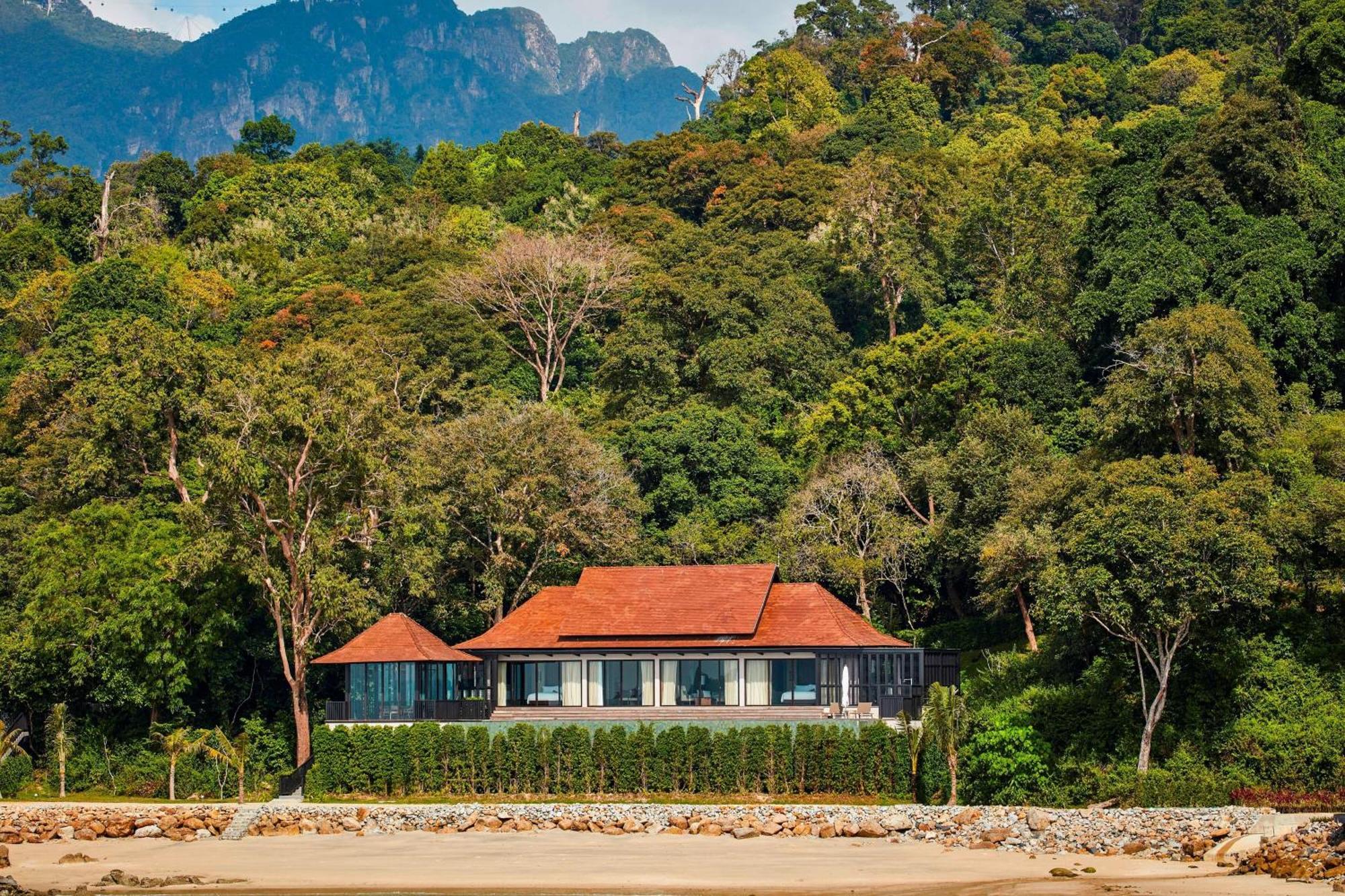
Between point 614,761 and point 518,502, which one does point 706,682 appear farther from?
point 518,502

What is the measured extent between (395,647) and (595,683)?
17.8ft

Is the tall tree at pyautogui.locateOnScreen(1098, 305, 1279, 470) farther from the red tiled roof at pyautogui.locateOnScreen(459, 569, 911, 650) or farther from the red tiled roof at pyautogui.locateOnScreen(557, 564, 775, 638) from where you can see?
the red tiled roof at pyautogui.locateOnScreen(557, 564, 775, 638)

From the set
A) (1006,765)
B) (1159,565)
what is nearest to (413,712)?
(1006,765)

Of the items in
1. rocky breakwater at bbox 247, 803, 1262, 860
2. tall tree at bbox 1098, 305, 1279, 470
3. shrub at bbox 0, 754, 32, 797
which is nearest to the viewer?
rocky breakwater at bbox 247, 803, 1262, 860

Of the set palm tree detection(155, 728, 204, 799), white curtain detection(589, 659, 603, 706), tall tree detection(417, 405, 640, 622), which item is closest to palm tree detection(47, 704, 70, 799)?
palm tree detection(155, 728, 204, 799)

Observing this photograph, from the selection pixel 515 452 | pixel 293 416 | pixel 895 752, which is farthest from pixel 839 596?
pixel 293 416

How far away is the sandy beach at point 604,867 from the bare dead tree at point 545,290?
110 ft

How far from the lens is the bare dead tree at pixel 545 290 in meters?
70.3

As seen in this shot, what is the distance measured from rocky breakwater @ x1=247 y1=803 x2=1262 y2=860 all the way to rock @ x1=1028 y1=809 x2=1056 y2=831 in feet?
0.06

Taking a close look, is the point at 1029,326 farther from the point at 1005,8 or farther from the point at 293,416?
the point at 1005,8

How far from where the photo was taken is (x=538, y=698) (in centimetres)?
4647

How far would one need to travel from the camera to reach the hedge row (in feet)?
134

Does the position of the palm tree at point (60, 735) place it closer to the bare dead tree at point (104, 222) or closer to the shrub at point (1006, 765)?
the shrub at point (1006, 765)

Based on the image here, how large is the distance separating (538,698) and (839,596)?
43.8 ft
